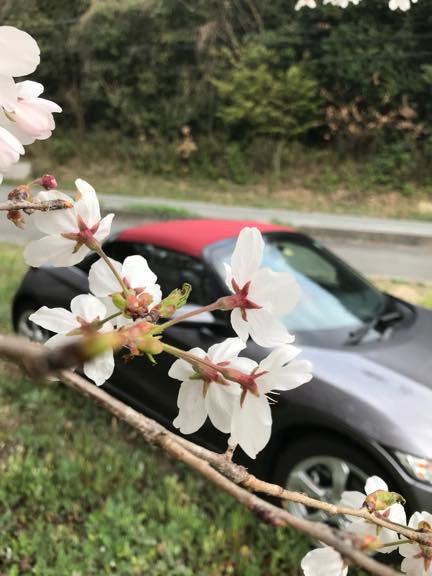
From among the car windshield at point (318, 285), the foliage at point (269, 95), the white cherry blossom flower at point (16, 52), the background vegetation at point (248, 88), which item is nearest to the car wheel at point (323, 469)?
the car windshield at point (318, 285)

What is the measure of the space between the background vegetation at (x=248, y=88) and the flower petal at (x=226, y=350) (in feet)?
43.5

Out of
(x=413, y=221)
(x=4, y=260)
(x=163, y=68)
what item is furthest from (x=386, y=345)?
(x=163, y=68)

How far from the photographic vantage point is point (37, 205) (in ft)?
2.20

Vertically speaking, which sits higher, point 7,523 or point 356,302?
point 356,302

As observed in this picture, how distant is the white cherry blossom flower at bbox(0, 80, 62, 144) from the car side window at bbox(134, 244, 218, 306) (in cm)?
248

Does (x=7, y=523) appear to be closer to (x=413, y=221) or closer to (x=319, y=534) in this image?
(x=319, y=534)

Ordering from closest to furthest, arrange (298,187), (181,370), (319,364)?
(181,370) → (319,364) → (298,187)

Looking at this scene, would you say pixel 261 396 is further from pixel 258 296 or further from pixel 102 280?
pixel 102 280

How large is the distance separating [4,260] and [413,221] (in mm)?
7552

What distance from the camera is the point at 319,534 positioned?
0.41 meters

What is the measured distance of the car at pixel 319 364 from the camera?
2.41m

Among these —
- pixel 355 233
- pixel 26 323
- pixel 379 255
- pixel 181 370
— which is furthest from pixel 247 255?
pixel 355 233

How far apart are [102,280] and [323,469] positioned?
2.12m

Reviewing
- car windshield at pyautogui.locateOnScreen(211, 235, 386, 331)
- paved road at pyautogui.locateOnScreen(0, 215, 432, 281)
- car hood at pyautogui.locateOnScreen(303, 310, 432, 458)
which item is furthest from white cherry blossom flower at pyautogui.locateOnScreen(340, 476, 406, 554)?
paved road at pyautogui.locateOnScreen(0, 215, 432, 281)
